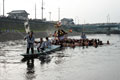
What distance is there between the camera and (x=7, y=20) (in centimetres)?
8544

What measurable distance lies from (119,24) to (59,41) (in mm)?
133373

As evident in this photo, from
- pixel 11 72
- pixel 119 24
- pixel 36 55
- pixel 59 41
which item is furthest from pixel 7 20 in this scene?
pixel 119 24

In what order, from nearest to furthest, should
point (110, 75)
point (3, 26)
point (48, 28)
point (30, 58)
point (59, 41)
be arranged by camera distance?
point (110, 75), point (30, 58), point (59, 41), point (3, 26), point (48, 28)

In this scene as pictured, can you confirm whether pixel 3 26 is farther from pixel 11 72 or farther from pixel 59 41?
pixel 11 72

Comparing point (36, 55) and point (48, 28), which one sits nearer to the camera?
point (36, 55)

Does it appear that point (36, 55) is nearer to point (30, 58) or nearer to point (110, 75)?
point (30, 58)

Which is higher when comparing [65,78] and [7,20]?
[7,20]

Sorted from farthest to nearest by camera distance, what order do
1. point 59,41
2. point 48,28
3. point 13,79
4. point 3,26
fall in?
1. point 48,28
2. point 3,26
3. point 59,41
4. point 13,79

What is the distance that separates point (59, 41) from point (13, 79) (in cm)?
2938

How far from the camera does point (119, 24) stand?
168 metres

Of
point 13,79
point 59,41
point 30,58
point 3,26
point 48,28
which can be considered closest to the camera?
point 13,79

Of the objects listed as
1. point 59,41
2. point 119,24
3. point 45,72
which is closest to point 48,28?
point 119,24

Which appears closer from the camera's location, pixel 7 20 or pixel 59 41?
pixel 59 41

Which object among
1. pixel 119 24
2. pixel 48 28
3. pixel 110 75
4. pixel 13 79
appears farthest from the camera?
pixel 119 24
